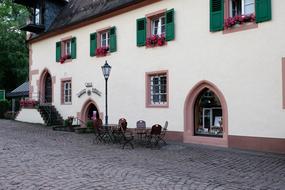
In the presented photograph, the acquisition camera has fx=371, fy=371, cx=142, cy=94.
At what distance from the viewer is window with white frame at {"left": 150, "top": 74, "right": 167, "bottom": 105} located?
1441cm

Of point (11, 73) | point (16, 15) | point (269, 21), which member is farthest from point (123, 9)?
point (16, 15)

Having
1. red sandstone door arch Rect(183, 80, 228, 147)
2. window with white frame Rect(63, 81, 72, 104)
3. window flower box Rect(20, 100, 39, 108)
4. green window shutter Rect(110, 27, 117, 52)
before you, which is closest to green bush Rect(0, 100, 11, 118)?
window flower box Rect(20, 100, 39, 108)

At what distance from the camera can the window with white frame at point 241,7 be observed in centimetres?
1170

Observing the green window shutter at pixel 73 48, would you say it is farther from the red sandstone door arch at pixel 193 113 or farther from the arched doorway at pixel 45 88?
the red sandstone door arch at pixel 193 113

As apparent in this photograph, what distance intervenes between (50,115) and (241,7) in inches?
485

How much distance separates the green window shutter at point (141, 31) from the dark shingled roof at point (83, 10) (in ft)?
2.82

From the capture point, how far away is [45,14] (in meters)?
22.4

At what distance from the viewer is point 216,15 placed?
12.4 meters

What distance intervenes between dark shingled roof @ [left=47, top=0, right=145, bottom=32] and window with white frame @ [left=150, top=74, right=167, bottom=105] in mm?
3326

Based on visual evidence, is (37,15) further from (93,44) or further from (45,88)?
(93,44)

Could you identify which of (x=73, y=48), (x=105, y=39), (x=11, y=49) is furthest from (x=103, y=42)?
(x=11, y=49)

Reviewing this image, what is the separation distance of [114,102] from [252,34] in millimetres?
7255

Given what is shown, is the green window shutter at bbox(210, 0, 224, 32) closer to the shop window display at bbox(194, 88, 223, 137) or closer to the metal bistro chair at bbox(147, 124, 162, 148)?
the shop window display at bbox(194, 88, 223, 137)

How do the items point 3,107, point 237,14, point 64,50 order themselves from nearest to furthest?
point 237,14 → point 64,50 → point 3,107
